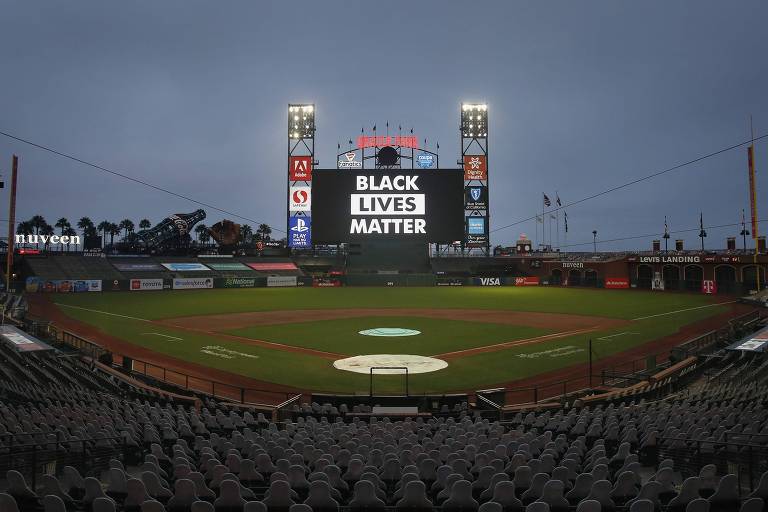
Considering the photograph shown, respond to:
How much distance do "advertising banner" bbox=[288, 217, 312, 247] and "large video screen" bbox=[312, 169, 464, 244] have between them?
1427 centimetres

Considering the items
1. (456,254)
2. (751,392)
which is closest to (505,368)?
(751,392)

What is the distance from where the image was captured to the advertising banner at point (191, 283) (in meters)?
72.4

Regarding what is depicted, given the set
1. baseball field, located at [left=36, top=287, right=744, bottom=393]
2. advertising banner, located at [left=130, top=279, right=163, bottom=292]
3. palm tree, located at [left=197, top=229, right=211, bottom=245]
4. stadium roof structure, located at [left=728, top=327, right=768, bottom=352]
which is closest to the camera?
stadium roof structure, located at [left=728, top=327, right=768, bottom=352]

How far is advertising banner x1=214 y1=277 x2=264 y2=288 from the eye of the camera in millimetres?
75625

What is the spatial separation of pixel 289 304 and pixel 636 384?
39178mm

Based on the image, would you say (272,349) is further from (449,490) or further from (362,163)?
(362,163)

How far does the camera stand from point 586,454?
9.46 m

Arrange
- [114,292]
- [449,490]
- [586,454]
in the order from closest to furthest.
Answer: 1. [449,490]
2. [586,454]
3. [114,292]

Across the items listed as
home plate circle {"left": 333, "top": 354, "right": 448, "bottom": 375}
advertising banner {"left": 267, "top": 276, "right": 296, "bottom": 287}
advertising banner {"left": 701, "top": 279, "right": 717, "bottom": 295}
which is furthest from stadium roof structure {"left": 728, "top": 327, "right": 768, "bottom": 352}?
advertising banner {"left": 267, "top": 276, "right": 296, "bottom": 287}

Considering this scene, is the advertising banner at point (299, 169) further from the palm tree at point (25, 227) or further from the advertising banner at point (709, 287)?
the palm tree at point (25, 227)

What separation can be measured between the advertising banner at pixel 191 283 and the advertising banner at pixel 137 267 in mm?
8055

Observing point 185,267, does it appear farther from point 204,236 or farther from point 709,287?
point 204,236

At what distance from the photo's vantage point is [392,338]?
1273 inches

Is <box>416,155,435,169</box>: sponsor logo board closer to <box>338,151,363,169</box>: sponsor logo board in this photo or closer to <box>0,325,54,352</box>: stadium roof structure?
<box>338,151,363,169</box>: sponsor logo board
